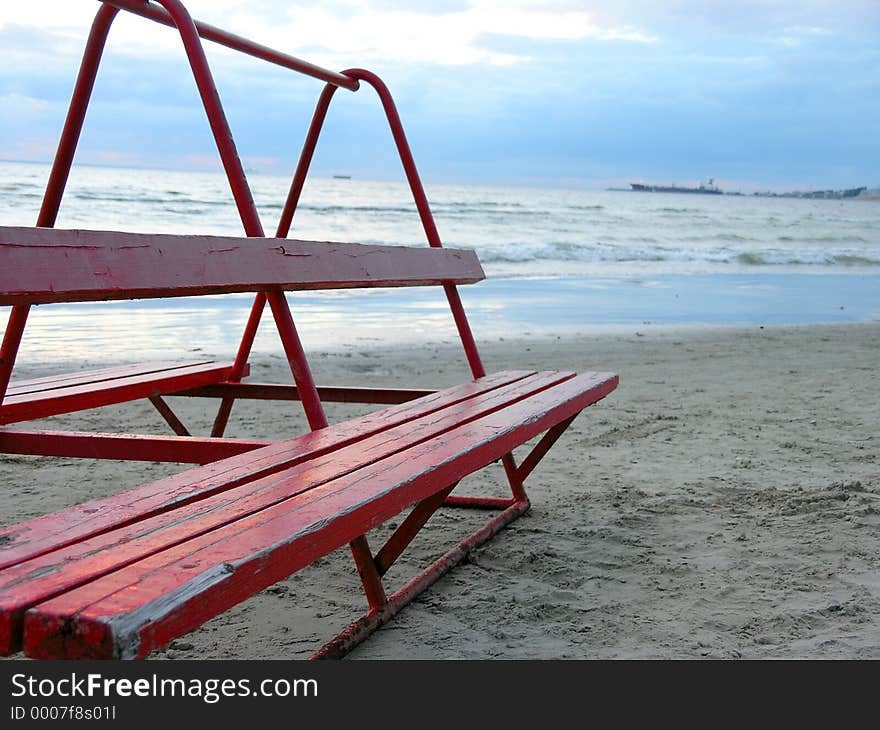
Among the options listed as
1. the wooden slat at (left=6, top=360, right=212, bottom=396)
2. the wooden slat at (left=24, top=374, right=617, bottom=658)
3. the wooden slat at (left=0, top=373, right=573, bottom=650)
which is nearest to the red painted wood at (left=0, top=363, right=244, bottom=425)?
the wooden slat at (left=6, top=360, right=212, bottom=396)

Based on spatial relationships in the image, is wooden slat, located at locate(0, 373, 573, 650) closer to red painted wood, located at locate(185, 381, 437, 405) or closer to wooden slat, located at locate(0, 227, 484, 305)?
wooden slat, located at locate(0, 227, 484, 305)

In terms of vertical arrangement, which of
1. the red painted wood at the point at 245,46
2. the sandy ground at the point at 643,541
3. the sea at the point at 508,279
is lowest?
the sandy ground at the point at 643,541

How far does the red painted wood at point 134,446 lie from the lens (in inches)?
96.3

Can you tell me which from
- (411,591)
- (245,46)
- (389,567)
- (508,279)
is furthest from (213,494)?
(508,279)

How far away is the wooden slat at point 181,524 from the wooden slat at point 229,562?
3cm

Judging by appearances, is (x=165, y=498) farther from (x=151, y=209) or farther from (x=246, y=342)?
(x=151, y=209)

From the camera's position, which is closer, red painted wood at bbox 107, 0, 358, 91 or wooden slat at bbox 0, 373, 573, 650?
wooden slat at bbox 0, 373, 573, 650

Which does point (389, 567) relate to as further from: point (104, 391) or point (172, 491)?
point (104, 391)

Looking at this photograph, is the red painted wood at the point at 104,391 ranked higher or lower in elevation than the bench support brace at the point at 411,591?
higher

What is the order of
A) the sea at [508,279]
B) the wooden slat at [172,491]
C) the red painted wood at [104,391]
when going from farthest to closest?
1. the sea at [508,279]
2. the red painted wood at [104,391]
3. the wooden slat at [172,491]

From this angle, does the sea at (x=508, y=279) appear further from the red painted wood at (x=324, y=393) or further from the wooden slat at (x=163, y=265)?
the wooden slat at (x=163, y=265)

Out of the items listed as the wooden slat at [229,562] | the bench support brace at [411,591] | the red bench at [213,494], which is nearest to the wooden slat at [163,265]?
the red bench at [213,494]

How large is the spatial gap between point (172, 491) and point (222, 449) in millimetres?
510

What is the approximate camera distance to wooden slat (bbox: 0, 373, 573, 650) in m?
1.36
